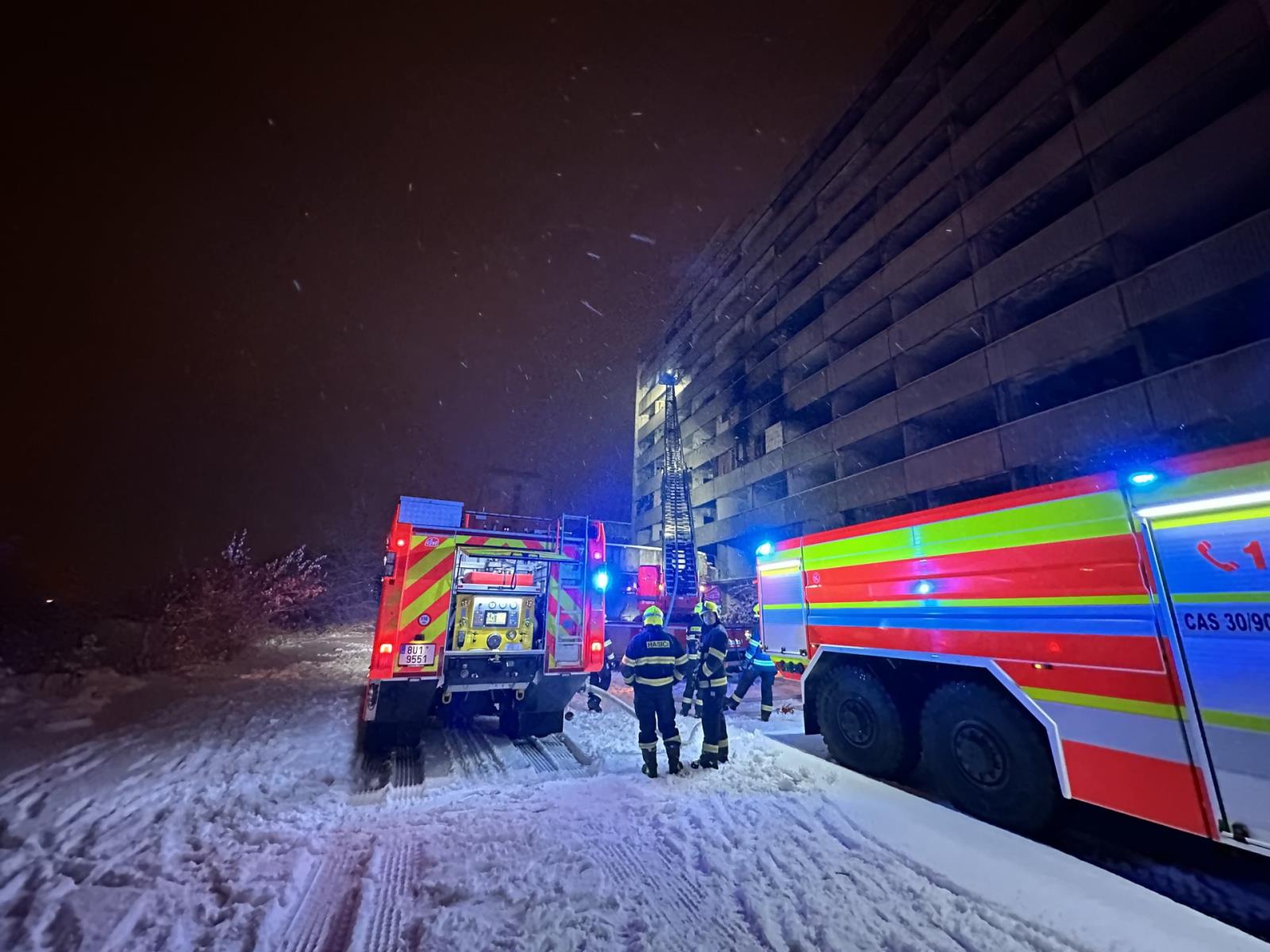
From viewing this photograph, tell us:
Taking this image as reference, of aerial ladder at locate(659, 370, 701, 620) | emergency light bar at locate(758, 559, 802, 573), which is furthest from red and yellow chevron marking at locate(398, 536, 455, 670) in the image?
aerial ladder at locate(659, 370, 701, 620)

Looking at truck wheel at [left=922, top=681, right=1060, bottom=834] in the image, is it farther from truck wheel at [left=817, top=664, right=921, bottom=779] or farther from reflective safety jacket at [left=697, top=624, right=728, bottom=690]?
reflective safety jacket at [left=697, top=624, right=728, bottom=690]

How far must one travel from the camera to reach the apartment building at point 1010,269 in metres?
12.6

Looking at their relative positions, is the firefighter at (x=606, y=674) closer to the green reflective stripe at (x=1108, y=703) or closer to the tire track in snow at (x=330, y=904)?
the tire track in snow at (x=330, y=904)

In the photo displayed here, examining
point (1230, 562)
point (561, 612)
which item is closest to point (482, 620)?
point (561, 612)

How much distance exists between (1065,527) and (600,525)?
4.54 metres

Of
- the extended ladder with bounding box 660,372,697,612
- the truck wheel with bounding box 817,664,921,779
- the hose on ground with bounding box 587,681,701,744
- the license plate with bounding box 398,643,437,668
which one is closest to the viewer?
the truck wheel with bounding box 817,664,921,779

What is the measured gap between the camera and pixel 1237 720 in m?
2.55

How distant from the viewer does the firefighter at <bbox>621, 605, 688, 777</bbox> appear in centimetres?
468

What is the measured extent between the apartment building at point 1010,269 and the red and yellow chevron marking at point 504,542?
15.7 metres

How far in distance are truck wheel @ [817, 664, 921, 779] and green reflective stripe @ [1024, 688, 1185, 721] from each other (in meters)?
1.31

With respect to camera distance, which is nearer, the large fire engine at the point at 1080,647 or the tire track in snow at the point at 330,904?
the tire track in snow at the point at 330,904

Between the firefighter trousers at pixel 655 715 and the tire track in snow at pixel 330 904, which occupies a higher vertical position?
the firefighter trousers at pixel 655 715

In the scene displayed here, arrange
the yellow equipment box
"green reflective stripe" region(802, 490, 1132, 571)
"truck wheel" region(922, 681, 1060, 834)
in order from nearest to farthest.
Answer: "green reflective stripe" region(802, 490, 1132, 571)
"truck wheel" region(922, 681, 1060, 834)
the yellow equipment box

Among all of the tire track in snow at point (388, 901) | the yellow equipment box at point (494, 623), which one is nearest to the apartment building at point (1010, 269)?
the yellow equipment box at point (494, 623)
